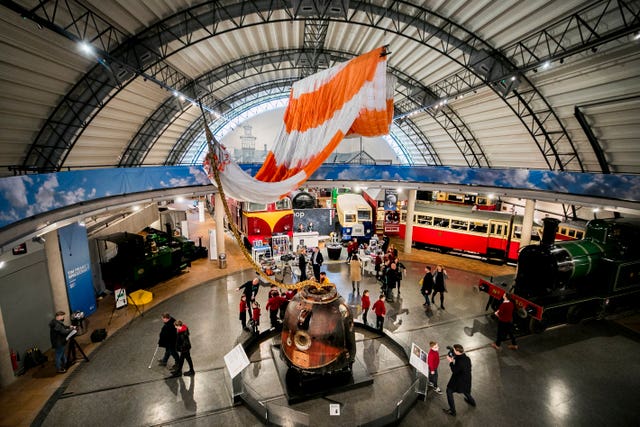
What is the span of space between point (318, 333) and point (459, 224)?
12.3 meters

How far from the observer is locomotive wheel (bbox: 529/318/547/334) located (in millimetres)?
8266

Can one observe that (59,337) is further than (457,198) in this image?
No

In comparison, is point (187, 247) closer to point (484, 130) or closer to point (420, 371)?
point (420, 371)

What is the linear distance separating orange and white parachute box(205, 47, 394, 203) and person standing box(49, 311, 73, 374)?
6344 millimetres

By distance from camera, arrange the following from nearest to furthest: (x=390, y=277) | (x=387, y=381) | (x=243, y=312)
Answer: (x=387, y=381) < (x=243, y=312) < (x=390, y=277)

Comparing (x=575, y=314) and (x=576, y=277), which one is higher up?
(x=576, y=277)

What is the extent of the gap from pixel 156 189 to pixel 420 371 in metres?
10.2

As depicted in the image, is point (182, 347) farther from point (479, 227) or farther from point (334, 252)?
point (479, 227)

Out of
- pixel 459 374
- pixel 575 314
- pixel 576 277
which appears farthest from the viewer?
pixel 575 314

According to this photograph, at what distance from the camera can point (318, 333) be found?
5.26m

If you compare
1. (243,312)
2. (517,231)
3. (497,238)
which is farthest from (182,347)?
(517,231)

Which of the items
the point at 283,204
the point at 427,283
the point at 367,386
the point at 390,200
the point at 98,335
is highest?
the point at 390,200

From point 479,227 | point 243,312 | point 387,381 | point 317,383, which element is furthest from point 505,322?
point 479,227

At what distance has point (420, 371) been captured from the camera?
5609 mm
